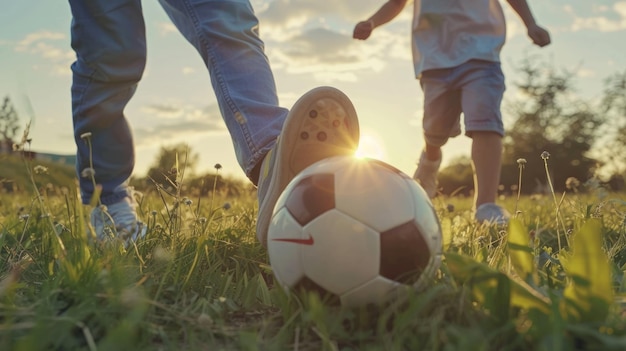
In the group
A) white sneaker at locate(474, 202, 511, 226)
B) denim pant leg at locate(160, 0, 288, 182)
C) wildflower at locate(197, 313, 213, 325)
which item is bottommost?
wildflower at locate(197, 313, 213, 325)

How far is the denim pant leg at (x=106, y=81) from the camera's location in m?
3.19

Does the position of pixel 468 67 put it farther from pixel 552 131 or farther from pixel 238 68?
pixel 552 131

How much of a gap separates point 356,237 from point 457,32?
3.74 m

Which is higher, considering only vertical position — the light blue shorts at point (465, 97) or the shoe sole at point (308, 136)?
the light blue shorts at point (465, 97)

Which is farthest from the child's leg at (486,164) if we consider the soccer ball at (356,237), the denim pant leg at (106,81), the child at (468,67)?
the soccer ball at (356,237)

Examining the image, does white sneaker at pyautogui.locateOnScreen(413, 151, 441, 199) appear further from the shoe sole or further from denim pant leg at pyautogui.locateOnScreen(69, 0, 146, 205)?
the shoe sole

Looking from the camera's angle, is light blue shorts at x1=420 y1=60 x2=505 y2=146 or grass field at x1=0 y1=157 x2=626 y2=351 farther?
light blue shorts at x1=420 y1=60 x2=505 y2=146

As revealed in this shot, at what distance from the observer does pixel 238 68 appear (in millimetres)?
2875

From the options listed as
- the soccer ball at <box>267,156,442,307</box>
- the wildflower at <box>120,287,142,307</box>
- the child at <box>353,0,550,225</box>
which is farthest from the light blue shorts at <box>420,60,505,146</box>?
the wildflower at <box>120,287,142,307</box>

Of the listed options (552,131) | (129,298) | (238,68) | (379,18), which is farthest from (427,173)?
(552,131)

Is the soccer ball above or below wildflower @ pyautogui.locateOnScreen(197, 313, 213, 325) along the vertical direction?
above

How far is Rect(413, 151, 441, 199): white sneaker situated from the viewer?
19.4 feet

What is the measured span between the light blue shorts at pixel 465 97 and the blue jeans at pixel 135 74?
231 cm

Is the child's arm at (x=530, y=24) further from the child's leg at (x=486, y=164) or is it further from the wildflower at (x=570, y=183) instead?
the wildflower at (x=570, y=183)
